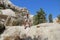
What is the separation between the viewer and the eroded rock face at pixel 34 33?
20.7 metres

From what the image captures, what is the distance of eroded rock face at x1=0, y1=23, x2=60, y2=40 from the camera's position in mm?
20703

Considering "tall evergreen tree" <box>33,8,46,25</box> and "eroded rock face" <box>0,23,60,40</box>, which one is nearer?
"eroded rock face" <box>0,23,60,40</box>

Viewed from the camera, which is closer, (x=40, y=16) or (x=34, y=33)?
(x=34, y=33)

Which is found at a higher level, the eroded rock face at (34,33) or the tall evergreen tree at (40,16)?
the tall evergreen tree at (40,16)

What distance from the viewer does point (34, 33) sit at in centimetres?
2184

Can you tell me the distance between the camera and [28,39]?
71.3ft

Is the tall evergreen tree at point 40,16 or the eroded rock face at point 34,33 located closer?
the eroded rock face at point 34,33

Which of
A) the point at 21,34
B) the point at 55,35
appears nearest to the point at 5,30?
the point at 21,34

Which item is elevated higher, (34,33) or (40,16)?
(40,16)

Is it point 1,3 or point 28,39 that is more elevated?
point 1,3

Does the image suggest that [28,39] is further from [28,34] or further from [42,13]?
[42,13]

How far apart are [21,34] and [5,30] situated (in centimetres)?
315

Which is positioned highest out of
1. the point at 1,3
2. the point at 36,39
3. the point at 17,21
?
the point at 1,3

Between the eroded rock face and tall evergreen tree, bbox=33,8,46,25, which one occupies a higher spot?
tall evergreen tree, bbox=33,8,46,25
